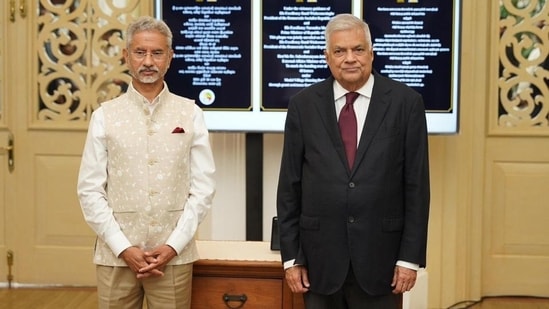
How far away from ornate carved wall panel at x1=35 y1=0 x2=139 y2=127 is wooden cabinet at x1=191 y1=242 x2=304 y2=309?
2025 millimetres

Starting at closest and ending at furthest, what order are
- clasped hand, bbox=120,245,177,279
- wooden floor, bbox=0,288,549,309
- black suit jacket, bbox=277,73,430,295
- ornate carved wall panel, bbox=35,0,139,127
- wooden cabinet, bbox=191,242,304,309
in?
black suit jacket, bbox=277,73,430,295
clasped hand, bbox=120,245,177,279
wooden cabinet, bbox=191,242,304,309
wooden floor, bbox=0,288,549,309
ornate carved wall panel, bbox=35,0,139,127

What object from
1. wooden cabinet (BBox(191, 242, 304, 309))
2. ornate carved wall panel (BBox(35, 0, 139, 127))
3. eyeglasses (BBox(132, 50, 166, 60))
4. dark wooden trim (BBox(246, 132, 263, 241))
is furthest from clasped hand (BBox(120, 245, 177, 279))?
ornate carved wall panel (BBox(35, 0, 139, 127))

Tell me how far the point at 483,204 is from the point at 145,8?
212 cm

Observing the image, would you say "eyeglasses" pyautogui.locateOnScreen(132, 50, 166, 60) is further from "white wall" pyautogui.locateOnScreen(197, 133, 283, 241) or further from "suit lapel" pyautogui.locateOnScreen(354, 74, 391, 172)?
"white wall" pyautogui.locateOnScreen(197, 133, 283, 241)

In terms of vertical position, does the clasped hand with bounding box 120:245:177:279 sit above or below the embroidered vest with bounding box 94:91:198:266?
below

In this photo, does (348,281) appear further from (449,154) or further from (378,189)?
(449,154)

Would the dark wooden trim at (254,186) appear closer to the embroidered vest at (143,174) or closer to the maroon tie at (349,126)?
the embroidered vest at (143,174)

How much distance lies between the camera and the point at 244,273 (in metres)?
2.78

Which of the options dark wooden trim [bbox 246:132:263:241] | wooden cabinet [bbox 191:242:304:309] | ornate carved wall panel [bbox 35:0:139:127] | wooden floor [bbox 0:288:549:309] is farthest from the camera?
ornate carved wall panel [bbox 35:0:139:127]

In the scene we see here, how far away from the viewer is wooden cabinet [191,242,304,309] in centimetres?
276

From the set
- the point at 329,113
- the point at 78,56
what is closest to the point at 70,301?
the point at 78,56

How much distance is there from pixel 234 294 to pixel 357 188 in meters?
0.73

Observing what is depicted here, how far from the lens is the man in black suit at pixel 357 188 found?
2.28 m

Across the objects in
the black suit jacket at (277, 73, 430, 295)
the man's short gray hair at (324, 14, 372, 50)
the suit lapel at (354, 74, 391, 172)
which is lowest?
the black suit jacket at (277, 73, 430, 295)
